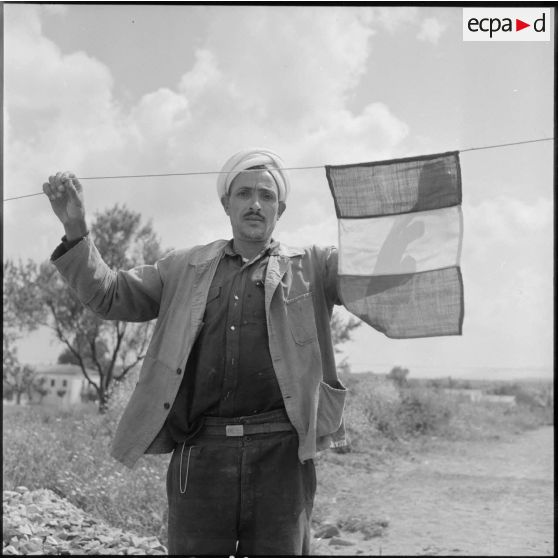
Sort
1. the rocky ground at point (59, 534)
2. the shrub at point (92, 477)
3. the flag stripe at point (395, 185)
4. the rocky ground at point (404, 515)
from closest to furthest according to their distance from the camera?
the flag stripe at point (395, 185), the rocky ground at point (59, 534), the rocky ground at point (404, 515), the shrub at point (92, 477)

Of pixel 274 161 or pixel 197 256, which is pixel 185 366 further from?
pixel 274 161

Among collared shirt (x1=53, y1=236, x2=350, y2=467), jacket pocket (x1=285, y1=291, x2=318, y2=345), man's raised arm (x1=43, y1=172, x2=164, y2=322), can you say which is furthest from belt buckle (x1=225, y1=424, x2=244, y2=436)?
man's raised arm (x1=43, y1=172, x2=164, y2=322)

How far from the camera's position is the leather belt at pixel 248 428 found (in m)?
2.57

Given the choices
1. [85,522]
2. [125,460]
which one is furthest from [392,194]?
[85,522]

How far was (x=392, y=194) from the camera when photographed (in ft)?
10.00

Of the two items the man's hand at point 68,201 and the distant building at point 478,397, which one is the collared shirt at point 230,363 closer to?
the man's hand at point 68,201

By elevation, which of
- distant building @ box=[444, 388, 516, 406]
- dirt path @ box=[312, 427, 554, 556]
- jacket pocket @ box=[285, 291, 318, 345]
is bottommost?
distant building @ box=[444, 388, 516, 406]

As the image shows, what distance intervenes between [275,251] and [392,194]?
644mm

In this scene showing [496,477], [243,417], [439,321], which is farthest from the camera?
[496,477]

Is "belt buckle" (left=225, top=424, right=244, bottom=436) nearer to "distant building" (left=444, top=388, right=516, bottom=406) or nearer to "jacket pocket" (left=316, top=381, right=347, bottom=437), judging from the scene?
"jacket pocket" (left=316, top=381, right=347, bottom=437)

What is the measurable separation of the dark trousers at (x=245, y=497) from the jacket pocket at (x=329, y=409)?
0.41ft

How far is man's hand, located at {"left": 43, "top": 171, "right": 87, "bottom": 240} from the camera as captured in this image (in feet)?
8.84

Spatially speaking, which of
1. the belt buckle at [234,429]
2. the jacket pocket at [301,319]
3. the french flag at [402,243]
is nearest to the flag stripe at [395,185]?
the french flag at [402,243]

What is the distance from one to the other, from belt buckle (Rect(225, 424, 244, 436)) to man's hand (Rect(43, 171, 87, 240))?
1.00 meters
